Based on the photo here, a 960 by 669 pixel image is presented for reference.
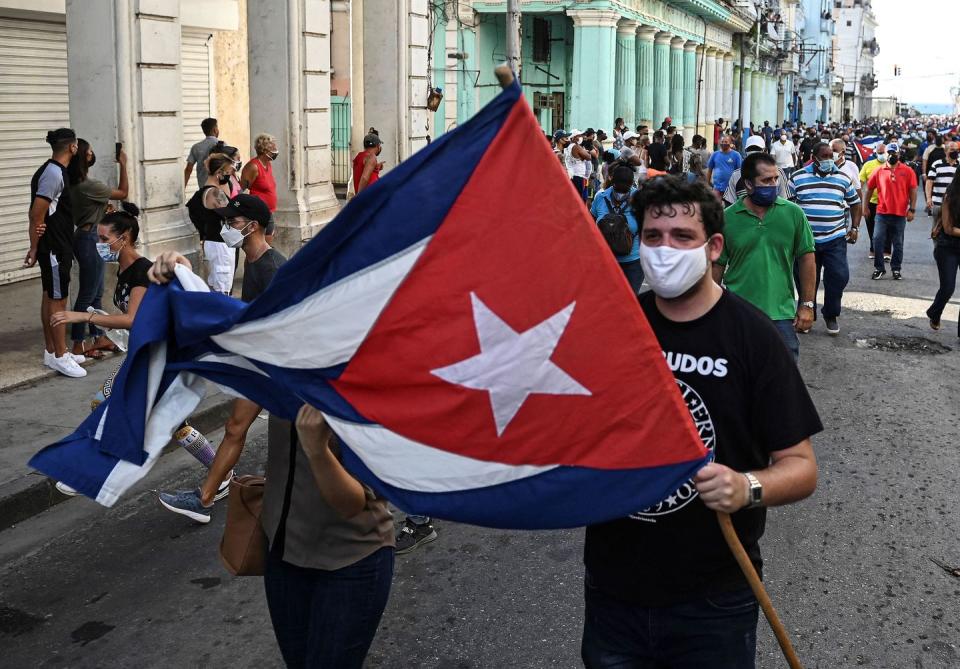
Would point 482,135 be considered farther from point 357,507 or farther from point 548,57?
point 548,57

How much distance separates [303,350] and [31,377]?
738 cm

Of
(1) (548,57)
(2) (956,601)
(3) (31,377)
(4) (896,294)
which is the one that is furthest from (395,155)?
(1) (548,57)

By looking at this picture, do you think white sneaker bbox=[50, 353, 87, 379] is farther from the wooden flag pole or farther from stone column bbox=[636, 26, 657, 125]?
stone column bbox=[636, 26, 657, 125]

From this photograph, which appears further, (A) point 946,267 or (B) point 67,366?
(A) point 946,267

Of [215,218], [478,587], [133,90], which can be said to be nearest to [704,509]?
[478,587]

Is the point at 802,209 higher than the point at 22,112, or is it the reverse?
the point at 22,112

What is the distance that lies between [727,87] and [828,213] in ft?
171

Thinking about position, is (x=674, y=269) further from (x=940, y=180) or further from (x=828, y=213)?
(x=940, y=180)

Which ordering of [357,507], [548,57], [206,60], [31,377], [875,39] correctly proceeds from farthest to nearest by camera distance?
[875,39]
[548,57]
[206,60]
[31,377]
[357,507]

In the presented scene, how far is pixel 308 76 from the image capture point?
15.5 m

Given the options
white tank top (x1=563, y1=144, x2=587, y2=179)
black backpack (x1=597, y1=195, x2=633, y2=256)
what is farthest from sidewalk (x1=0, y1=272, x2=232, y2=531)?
white tank top (x1=563, y1=144, x2=587, y2=179)

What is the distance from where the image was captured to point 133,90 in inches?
462

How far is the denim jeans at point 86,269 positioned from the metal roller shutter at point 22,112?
3.66 meters

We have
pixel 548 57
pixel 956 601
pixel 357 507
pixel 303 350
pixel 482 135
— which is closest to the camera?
pixel 482 135
